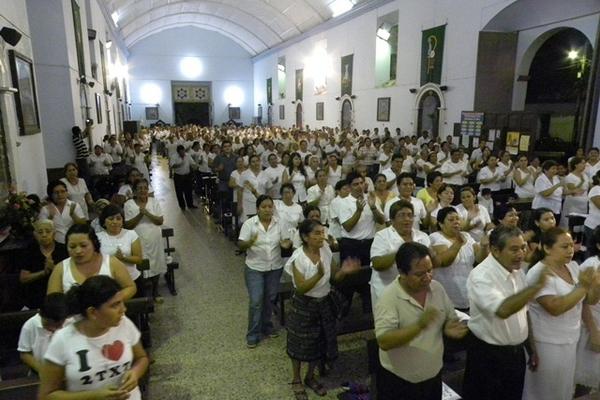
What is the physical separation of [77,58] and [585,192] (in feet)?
36.2

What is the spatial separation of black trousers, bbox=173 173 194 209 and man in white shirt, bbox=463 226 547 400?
28.6ft

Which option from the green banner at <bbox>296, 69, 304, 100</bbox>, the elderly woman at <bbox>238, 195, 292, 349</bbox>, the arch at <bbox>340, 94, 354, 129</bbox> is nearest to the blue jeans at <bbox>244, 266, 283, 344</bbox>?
the elderly woman at <bbox>238, 195, 292, 349</bbox>

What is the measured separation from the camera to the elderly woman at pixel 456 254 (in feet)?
12.6

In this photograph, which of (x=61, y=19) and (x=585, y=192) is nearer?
(x=585, y=192)

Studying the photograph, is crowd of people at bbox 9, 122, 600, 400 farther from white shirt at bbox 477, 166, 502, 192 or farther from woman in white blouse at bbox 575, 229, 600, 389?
white shirt at bbox 477, 166, 502, 192

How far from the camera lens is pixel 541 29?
12273mm

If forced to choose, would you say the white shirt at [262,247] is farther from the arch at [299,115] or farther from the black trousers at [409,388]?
the arch at [299,115]

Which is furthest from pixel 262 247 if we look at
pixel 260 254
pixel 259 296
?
pixel 259 296

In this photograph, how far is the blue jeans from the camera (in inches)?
173

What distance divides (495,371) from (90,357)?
A: 2.40 metres

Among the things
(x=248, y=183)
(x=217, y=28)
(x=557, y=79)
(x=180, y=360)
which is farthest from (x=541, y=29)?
(x=217, y=28)

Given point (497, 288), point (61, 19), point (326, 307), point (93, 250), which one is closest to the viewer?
point (497, 288)

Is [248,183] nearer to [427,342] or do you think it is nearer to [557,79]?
[427,342]

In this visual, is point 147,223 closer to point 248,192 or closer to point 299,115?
point 248,192
